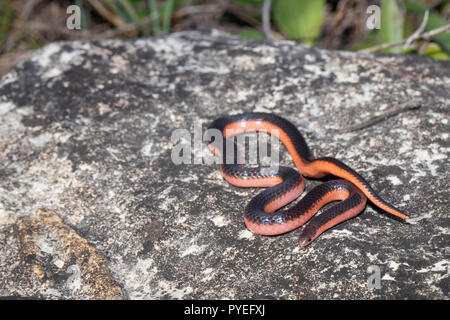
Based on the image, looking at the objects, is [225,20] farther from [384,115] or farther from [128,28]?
[384,115]

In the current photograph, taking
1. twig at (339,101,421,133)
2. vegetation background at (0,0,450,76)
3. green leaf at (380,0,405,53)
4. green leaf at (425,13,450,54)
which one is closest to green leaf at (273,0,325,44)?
vegetation background at (0,0,450,76)

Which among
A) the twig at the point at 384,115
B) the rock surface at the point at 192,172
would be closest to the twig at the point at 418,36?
the rock surface at the point at 192,172

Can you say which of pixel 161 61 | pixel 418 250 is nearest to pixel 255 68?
pixel 161 61

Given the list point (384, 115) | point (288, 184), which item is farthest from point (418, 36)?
point (288, 184)

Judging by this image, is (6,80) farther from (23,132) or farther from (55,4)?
(55,4)

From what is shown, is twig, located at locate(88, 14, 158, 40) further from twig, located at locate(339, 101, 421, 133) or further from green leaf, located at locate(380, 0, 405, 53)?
twig, located at locate(339, 101, 421, 133)

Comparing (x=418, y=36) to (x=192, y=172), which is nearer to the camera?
(x=192, y=172)

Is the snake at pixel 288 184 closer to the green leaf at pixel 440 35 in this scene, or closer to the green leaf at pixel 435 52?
the green leaf at pixel 440 35
